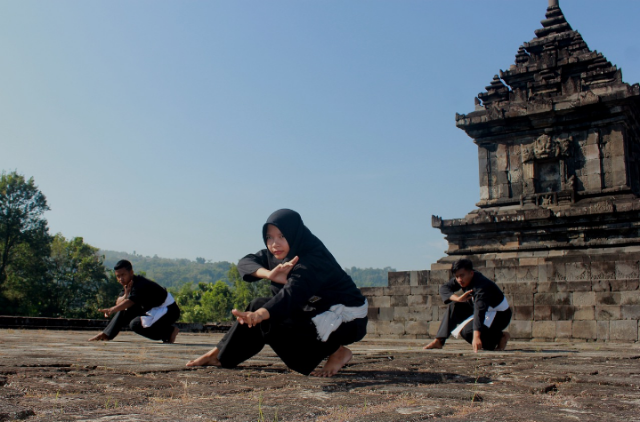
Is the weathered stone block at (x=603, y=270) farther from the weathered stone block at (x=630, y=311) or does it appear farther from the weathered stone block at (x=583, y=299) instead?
the weathered stone block at (x=630, y=311)

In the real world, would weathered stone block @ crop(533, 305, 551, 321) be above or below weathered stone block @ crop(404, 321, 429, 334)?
above

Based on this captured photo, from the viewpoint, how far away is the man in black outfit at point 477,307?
7.54 meters

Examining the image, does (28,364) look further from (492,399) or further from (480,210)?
(480,210)

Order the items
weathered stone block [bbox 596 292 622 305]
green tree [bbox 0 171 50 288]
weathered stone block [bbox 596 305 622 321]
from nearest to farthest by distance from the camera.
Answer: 1. weathered stone block [bbox 596 305 622 321]
2. weathered stone block [bbox 596 292 622 305]
3. green tree [bbox 0 171 50 288]

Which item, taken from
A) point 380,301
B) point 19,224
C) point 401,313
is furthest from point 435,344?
point 19,224

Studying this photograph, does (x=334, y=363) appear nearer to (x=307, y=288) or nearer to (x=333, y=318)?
(x=333, y=318)

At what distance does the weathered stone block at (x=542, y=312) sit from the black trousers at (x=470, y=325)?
465 centimetres

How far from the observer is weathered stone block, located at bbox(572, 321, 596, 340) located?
37.7ft

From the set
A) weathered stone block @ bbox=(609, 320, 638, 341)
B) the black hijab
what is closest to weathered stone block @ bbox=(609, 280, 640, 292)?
weathered stone block @ bbox=(609, 320, 638, 341)

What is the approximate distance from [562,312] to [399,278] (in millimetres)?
4319

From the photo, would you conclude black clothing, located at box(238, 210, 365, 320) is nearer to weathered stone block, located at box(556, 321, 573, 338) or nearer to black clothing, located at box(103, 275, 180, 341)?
black clothing, located at box(103, 275, 180, 341)

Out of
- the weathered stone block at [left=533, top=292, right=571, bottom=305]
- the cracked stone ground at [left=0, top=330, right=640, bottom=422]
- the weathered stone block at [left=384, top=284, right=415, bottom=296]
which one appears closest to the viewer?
the cracked stone ground at [left=0, top=330, right=640, bottom=422]

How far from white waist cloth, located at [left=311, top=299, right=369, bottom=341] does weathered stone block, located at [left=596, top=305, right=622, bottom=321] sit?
352 inches

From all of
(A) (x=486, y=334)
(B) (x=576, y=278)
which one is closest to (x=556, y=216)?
(B) (x=576, y=278)
